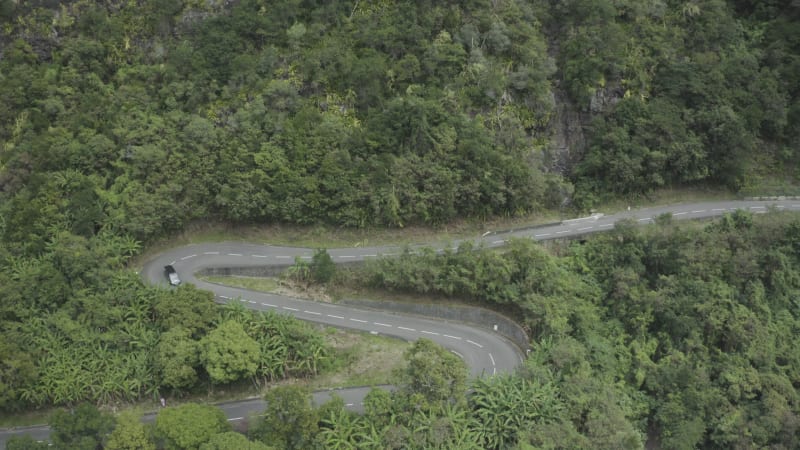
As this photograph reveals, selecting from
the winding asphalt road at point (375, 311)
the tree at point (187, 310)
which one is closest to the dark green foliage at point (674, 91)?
the winding asphalt road at point (375, 311)

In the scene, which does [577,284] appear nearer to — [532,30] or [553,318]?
[553,318]

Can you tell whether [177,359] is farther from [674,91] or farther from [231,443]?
[674,91]

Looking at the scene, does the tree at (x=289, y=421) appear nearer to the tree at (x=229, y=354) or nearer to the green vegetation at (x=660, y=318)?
the tree at (x=229, y=354)

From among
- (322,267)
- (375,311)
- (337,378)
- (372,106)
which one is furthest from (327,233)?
(337,378)

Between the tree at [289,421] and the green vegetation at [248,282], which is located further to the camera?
the green vegetation at [248,282]

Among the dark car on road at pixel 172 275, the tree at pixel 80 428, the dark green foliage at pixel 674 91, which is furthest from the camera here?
the dark green foliage at pixel 674 91

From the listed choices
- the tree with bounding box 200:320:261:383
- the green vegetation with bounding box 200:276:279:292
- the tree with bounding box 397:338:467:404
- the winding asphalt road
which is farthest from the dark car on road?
the tree with bounding box 397:338:467:404

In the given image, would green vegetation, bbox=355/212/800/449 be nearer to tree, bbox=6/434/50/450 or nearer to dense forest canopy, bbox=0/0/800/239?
dense forest canopy, bbox=0/0/800/239
